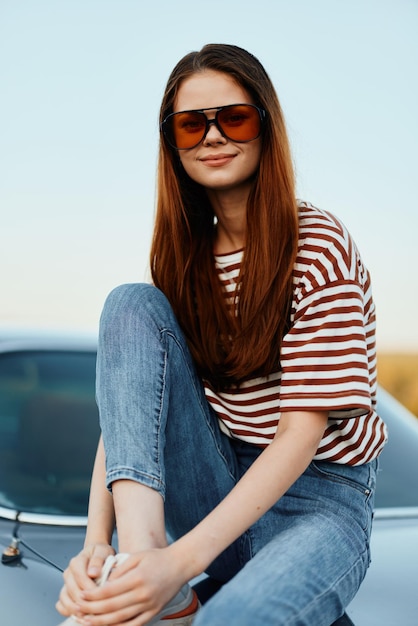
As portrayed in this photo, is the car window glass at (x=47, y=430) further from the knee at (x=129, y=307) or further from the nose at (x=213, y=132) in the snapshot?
the nose at (x=213, y=132)

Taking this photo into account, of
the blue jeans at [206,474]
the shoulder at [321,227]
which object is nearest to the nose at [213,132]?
the shoulder at [321,227]

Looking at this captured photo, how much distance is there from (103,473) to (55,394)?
57 cm

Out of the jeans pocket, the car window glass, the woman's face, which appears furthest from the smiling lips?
the car window glass

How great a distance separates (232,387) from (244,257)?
1.04 feet

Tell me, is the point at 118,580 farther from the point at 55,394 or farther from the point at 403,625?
the point at 55,394

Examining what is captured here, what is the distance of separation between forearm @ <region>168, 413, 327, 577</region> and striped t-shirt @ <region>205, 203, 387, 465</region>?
0.19 feet

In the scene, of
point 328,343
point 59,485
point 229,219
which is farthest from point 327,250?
point 59,485

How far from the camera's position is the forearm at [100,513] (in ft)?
5.83

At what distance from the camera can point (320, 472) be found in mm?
1857

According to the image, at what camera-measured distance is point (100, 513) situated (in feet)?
5.96

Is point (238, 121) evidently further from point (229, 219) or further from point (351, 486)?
point (351, 486)

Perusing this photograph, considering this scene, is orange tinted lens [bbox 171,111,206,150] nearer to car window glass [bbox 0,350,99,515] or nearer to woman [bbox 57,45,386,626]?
woman [bbox 57,45,386,626]

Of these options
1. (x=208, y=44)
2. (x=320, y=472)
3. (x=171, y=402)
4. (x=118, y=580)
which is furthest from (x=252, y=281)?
(x=118, y=580)

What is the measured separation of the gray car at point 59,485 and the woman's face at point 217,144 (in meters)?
0.85
